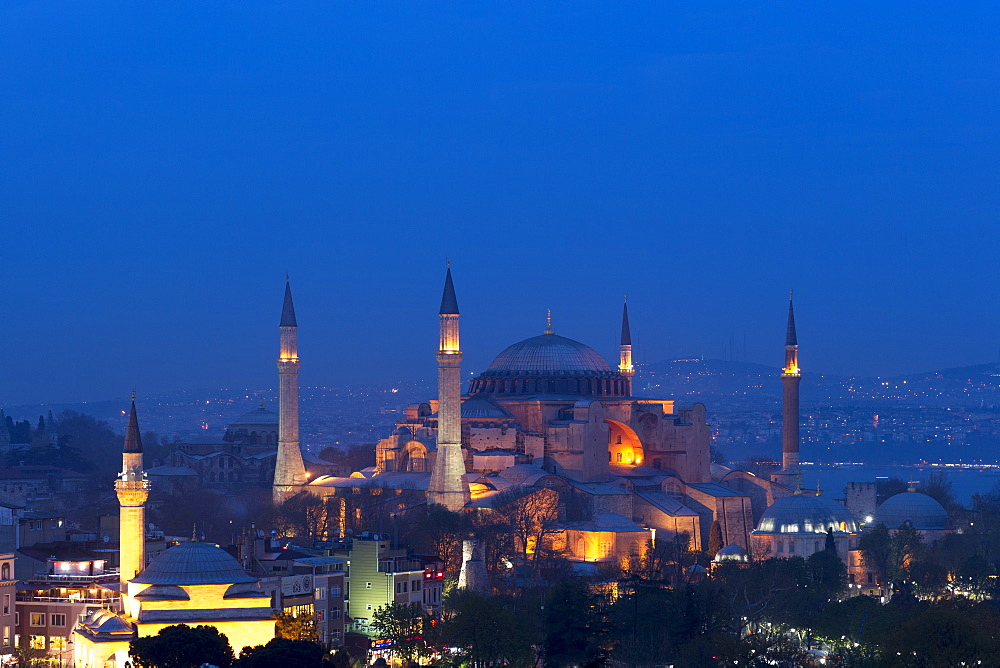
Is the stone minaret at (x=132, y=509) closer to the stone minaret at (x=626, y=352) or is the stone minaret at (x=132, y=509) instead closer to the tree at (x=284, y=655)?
the tree at (x=284, y=655)

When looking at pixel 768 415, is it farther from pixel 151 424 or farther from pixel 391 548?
pixel 391 548

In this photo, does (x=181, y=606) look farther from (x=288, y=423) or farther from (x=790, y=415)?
(x=790, y=415)

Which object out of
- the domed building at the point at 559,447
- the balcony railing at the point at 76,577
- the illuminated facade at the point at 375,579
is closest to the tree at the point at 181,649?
the balcony railing at the point at 76,577

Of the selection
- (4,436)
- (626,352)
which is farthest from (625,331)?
(4,436)

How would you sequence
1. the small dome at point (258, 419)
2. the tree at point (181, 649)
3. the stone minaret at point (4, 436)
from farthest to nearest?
the stone minaret at point (4, 436)
the small dome at point (258, 419)
the tree at point (181, 649)

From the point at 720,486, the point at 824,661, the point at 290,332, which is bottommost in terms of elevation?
the point at 824,661

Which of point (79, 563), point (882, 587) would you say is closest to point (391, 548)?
point (79, 563)
